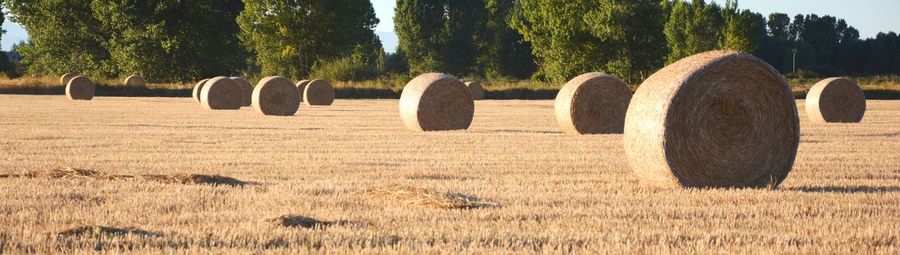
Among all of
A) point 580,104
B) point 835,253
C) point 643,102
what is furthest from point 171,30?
point 835,253

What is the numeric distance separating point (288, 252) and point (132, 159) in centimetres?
811

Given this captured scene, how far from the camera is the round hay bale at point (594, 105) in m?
21.2

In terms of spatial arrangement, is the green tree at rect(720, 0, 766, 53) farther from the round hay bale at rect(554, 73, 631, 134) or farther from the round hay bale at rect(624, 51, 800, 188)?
the round hay bale at rect(624, 51, 800, 188)

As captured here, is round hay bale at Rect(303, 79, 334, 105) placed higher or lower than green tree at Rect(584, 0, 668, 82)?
lower

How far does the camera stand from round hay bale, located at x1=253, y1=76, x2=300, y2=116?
31562mm

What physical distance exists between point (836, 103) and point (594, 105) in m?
8.84

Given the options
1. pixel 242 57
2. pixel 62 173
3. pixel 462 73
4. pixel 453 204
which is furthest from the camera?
pixel 462 73

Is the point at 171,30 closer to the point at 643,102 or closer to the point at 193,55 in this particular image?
the point at 193,55

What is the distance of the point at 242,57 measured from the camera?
6875cm

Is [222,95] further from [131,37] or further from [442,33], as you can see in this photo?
[442,33]

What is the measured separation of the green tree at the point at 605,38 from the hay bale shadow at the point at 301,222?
47.5m

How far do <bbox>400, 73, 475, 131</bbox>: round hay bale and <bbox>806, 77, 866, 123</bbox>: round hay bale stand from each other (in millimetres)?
9029

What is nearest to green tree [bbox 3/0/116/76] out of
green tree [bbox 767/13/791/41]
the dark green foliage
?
the dark green foliage

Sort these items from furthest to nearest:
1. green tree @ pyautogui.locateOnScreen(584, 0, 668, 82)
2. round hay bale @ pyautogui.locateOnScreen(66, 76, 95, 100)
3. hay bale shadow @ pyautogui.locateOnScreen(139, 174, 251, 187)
Result: green tree @ pyautogui.locateOnScreen(584, 0, 668, 82) → round hay bale @ pyautogui.locateOnScreen(66, 76, 95, 100) → hay bale shadow @ pyautogui.locateOnScreen(139, 174, 251, 187)
